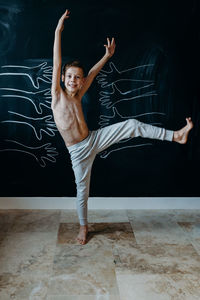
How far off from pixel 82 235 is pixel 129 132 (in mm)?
833

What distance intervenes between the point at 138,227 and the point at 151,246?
327 mm

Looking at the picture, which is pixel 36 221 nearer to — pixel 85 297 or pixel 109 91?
pixel 85 297

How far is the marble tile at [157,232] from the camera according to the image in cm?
250

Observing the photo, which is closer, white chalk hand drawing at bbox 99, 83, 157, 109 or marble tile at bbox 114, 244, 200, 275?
marble tile at bbox 114, 244, 200, 275

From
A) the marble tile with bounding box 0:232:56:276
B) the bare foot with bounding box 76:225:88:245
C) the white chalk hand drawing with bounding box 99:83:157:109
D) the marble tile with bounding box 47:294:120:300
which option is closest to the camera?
the marble tile with bounding box 47:294:120:300

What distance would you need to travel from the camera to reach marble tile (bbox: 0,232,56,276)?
2.10 meters

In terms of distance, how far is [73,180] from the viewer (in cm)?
306

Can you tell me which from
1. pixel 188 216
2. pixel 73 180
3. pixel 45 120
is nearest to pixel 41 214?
pixel 73 180

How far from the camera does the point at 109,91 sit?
2.92 m

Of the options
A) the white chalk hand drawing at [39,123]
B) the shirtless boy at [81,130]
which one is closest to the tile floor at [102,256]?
the shirtless boy at [81,130]

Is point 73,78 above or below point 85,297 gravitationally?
above

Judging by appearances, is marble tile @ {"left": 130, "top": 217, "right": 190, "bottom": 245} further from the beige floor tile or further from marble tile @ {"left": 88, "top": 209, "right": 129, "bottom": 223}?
the beige floor tile

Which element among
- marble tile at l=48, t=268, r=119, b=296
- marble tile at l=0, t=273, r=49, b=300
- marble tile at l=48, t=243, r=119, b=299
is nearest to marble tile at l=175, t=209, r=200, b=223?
marble tile at l=48, t=243, r=119, b=299

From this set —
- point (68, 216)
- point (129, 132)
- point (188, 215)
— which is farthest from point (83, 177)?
point (188, 215)
